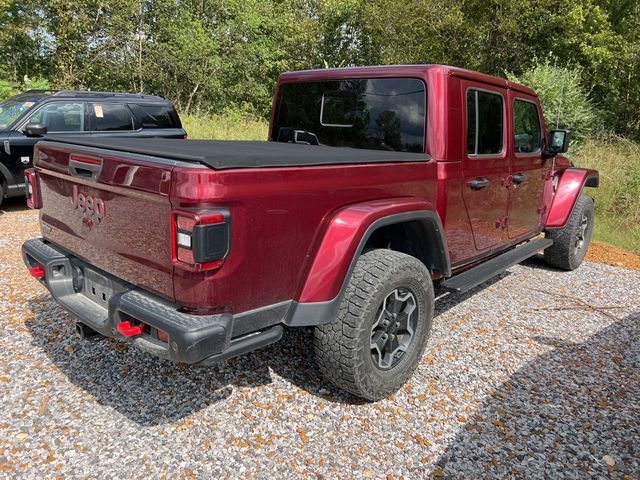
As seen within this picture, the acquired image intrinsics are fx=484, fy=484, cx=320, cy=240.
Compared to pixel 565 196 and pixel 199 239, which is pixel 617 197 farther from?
pixel 199 239

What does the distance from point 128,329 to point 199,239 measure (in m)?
0.64

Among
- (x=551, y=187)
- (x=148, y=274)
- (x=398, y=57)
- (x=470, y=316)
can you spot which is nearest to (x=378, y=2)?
(x=398, y=57)

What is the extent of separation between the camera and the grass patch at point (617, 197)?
26.8 feet

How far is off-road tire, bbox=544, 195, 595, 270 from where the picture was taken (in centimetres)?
554

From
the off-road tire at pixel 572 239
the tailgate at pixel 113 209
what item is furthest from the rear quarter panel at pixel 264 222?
the off-road tire at pixel 572 239

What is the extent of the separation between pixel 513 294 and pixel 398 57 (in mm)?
19406

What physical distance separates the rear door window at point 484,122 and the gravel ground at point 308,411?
151cm

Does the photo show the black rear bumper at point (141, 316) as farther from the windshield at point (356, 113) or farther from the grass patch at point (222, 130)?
the grass patch at point (222, 130)

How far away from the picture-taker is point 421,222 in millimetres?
3094

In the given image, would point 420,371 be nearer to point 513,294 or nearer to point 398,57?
Answer: point 513,294

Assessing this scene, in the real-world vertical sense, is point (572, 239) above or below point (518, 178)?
below

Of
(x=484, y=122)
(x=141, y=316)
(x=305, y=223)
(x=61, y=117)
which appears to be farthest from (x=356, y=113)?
(x=61, y=117)

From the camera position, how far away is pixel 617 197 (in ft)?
29.9

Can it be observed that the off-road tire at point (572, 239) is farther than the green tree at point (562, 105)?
No
